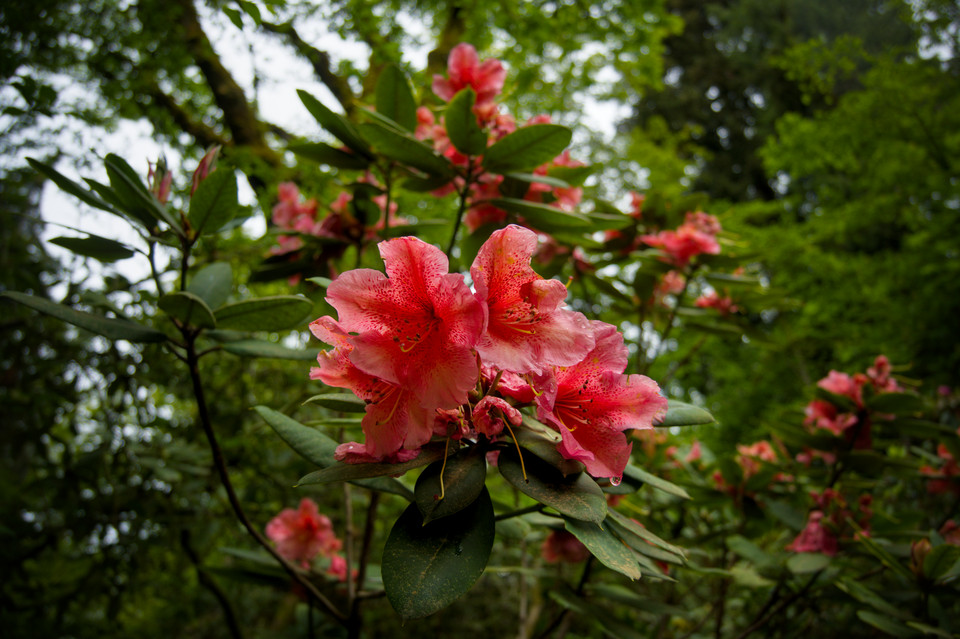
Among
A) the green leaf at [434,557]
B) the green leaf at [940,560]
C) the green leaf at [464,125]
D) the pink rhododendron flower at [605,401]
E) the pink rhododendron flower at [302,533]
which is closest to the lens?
the green leaf at [434,557]

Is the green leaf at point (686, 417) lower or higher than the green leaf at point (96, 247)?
lower

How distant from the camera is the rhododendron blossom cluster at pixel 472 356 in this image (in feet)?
1.95

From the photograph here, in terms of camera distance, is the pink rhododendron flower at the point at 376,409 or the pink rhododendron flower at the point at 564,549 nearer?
the pink rhododendron flower at the point at 376,409

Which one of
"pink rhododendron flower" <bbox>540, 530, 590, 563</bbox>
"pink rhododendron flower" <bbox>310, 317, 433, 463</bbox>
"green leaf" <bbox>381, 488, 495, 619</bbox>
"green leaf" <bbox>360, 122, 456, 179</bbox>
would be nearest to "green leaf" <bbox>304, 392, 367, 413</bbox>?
"pink rhododendron flower" <bbox>310, 317, 433, 463</bbox>

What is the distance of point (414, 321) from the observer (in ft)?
2.10

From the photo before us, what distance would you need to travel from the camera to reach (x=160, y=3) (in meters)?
2.72

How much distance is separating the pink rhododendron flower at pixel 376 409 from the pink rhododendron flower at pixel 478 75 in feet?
Answer: 2.85

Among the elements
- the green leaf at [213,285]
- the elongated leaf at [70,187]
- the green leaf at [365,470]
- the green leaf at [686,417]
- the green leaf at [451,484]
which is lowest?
the green leaf at [686,417]

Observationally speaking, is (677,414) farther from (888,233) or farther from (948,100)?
(888,233)

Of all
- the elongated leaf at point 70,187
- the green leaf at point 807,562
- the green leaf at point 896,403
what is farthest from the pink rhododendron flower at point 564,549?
the elongated leaf at point 70,187

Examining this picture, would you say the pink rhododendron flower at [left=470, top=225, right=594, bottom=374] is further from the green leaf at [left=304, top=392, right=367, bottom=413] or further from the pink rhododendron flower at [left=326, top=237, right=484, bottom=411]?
the green leaf at [left=304, top=392, right=367, bottom=413]

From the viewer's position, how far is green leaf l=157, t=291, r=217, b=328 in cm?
79

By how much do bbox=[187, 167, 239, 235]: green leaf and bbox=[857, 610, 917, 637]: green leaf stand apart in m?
1.60

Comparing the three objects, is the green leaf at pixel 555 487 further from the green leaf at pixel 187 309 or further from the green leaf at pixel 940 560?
the green leaf at pixel 940 560
